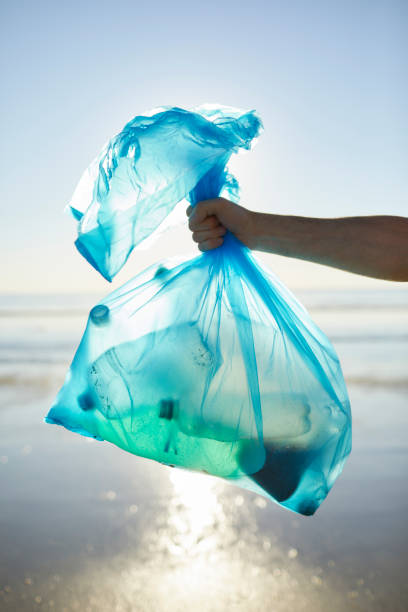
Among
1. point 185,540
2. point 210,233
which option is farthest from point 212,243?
point 185,540

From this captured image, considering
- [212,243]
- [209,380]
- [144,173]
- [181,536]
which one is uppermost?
[144,173]

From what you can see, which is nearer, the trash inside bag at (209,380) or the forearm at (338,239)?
the trash inside bag at (209,380)

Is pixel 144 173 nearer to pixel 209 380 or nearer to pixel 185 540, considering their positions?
pixel 209 380

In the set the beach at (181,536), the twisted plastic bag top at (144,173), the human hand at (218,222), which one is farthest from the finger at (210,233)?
the beach at (181,536)

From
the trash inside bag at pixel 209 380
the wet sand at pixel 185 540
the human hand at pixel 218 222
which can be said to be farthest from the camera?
the wet sand at pixel 185 540

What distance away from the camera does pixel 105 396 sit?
4.10 ft

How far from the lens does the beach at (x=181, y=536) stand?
83.4 inches

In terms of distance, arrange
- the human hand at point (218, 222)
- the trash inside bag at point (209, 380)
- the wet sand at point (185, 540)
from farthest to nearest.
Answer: the wet sand at point (185, 540) < the human hand at point (218, 222) < the trash inside bag at point (209, 380)

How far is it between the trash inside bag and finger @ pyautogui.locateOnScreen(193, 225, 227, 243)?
6 centimetres

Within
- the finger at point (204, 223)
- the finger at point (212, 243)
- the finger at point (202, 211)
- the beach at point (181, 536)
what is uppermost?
the finger at point (202, 211)

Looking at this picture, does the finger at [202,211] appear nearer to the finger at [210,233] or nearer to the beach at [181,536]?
the finger at [210,233]

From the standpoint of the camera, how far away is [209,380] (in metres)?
1.21

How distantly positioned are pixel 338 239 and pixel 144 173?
0.50 meters

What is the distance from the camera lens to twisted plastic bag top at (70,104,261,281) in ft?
4.04
